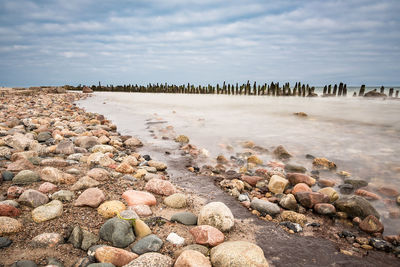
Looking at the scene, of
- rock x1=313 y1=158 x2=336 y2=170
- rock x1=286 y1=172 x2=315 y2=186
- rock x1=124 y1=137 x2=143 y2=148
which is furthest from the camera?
rock x1=124 y1=137 x2=143 y2=148

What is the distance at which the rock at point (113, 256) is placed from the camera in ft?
5.57

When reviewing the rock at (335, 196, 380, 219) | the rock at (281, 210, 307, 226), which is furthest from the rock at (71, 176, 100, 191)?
the rock at (335, 196, 380, 219)

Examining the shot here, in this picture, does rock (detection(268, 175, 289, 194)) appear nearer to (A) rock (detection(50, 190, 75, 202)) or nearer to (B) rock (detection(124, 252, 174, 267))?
(B) rock (detection(124, 252, 174, 267))

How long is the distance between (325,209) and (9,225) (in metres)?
3.30

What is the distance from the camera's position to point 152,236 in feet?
6.64

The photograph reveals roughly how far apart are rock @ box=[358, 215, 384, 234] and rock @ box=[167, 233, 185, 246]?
2049 millimetres

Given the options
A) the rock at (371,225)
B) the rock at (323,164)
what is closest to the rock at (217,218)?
the rock at (371,225)

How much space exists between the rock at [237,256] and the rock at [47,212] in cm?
154

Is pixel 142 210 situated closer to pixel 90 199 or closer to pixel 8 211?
pixel 90 199

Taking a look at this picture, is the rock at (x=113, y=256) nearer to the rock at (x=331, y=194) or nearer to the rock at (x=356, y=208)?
the rock at (x=356, y=208)

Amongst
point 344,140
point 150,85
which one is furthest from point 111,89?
point 344,140

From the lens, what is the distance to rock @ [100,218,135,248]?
194cm

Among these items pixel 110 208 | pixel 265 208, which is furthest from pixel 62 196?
pixel 265 208

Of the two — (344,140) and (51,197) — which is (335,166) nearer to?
(344,140)
